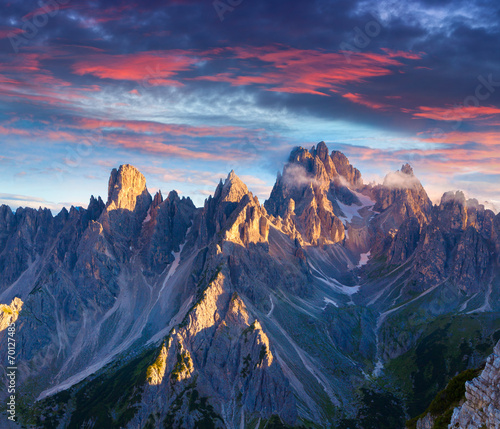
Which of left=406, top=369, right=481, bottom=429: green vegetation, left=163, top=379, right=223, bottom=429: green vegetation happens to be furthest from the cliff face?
left=163, top=379, right=223, bottom=429: green vegetation

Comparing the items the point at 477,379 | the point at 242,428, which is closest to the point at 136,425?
the point at 242,428

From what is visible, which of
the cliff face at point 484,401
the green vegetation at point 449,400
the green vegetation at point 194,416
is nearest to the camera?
the cliff face at point 484,401

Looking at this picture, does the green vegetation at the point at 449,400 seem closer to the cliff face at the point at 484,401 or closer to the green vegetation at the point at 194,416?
the cliff face at the point at 484,401

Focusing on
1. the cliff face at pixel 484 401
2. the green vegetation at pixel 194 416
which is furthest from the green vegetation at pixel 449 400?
the green vegetation at pixel 194 416

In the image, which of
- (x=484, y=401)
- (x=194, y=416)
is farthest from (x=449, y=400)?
(x=194, y=416)

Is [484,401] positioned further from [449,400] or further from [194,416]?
[194,416]

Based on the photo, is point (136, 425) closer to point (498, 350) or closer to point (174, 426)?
point (174, 426)

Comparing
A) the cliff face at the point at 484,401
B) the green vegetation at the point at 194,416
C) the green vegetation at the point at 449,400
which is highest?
the cliff face at the point at 484,401

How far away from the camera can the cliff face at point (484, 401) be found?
40.1 m

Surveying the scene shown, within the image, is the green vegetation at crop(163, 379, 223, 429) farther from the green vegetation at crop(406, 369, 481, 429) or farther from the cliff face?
the cliff face

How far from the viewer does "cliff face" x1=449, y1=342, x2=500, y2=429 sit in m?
40.1

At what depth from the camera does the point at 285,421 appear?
190 metres

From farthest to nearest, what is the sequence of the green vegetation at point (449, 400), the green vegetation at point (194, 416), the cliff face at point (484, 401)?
the green vegetation at point (194, 416)
the green vegetation at point (449, 400)
the cliff face at point (484, 401)

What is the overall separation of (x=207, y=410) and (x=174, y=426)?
17287mm
